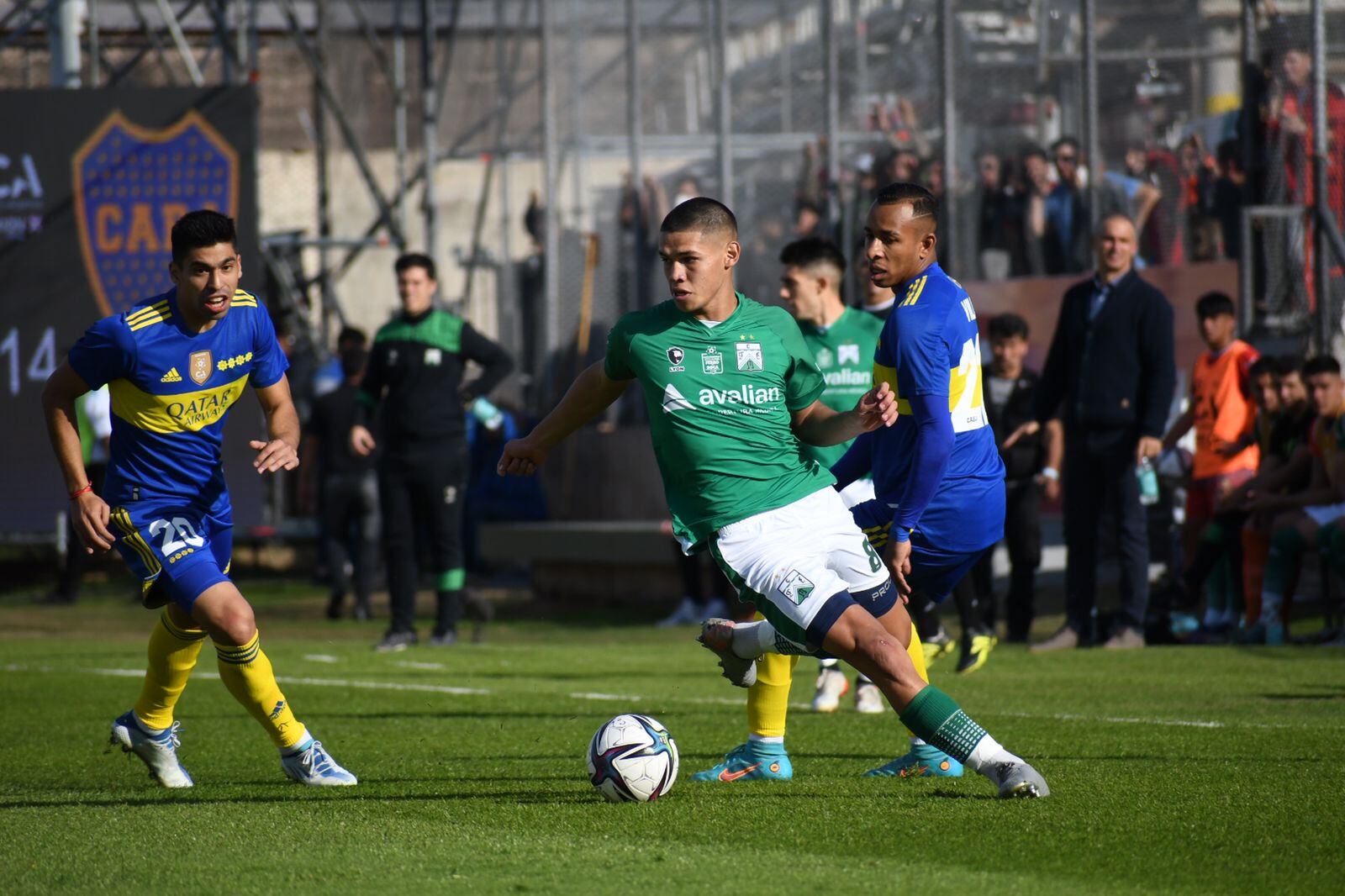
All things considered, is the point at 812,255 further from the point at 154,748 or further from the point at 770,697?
the point at 154,748

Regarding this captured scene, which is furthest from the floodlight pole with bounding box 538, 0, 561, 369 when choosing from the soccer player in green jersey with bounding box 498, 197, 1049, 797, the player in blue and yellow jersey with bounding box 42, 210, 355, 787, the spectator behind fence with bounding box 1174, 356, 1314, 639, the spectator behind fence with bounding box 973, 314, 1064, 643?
the soccer player in green jersey with bounding box 498, 197, 1049, 797

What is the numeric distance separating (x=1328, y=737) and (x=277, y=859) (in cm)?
419

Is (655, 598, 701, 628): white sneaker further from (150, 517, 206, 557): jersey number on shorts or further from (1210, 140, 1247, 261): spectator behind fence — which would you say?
(150, 517, 206, 557): jersey number on shorts

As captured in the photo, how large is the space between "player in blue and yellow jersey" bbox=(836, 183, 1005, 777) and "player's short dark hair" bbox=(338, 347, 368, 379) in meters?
9.78

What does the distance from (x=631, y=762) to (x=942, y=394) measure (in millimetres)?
1609

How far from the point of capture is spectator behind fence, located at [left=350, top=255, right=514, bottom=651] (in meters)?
12.1

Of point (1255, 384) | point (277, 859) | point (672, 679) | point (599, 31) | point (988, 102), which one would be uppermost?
point (599, 31)

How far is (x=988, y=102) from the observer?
15625mm

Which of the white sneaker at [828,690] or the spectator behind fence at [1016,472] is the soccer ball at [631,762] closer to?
the white sneaker at [828,690]

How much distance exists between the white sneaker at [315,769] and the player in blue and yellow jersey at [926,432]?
6.21ft

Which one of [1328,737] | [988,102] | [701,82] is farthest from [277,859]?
[701,82]

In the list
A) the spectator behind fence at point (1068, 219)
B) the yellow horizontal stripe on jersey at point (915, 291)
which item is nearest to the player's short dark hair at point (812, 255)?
the yellow horizontal stripe on jersey at point (915, 291)

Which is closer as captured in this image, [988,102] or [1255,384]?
[1255,384]

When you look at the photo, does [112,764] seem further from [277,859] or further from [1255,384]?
[1255,384]
